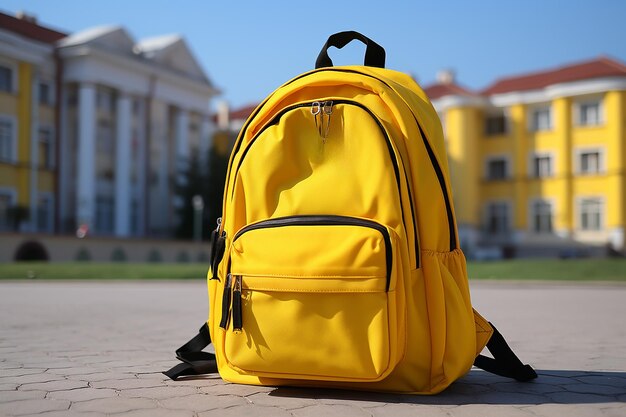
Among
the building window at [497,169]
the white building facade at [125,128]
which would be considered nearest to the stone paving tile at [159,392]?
the white building facade at [125,128]

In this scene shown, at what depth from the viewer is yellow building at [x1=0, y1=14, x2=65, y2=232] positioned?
36.0 m

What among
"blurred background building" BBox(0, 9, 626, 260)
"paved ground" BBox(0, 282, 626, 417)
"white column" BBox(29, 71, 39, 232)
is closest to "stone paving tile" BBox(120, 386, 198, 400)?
"paved ground" BBox(0, 282, 626, 417)

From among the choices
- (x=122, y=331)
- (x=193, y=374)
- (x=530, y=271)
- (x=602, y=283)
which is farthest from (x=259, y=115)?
(x=530, y=271)

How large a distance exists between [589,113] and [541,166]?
15.1 feet

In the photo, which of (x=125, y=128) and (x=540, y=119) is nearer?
(x=125, y=128)

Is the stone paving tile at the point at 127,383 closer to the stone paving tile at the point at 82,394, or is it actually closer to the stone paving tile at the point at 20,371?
the stone paving tile at the point at 82,394

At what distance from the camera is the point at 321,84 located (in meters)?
3.42

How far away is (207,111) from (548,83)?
72.2 feet

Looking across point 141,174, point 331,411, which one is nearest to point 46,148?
point 141,174

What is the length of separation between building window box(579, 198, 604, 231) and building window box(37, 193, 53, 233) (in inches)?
1223

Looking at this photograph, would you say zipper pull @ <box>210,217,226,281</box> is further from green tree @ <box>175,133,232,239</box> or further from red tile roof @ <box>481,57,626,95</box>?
red tile roof @ <box>481,57,626,95</box>

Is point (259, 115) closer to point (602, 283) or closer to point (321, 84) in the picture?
point (321, 84)

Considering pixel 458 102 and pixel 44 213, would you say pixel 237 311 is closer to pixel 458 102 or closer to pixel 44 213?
pixel 44 213

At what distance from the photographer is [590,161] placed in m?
45.6
